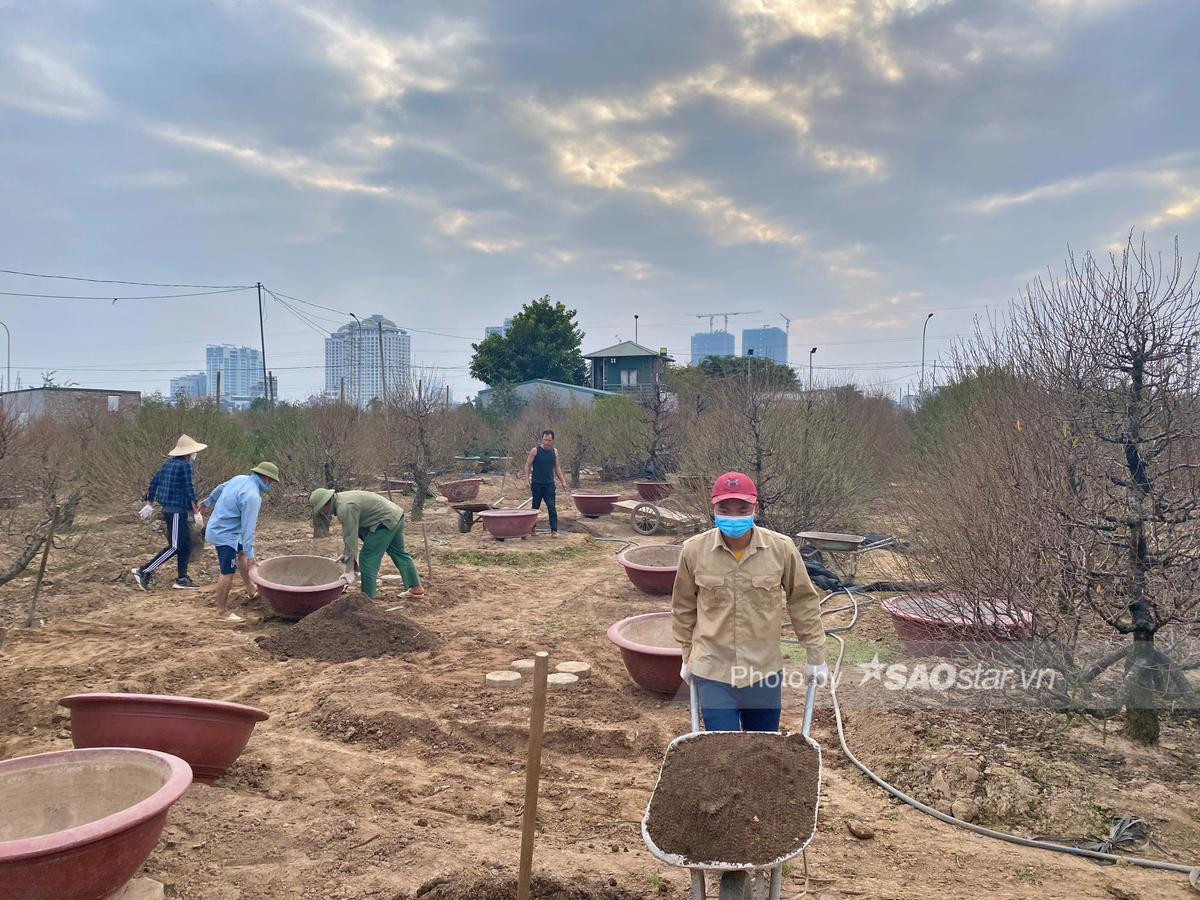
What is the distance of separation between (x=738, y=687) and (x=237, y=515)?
17.7ft

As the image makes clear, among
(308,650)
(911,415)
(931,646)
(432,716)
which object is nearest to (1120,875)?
(931,646)

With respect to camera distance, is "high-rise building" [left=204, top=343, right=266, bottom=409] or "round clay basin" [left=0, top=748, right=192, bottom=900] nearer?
"round clay basin" [left=0, top=748, right=192, bottom=900]

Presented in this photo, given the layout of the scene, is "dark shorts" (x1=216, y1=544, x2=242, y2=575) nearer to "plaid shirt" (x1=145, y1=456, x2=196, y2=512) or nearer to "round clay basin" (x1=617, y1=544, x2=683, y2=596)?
"plaid shirt" (x1=145, y1=456, x2=196, y2=512)

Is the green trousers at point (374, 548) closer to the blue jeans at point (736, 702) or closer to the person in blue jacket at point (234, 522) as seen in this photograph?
the person in blue jacket at point (234, 522)

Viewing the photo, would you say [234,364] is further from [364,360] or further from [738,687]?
[738,687]

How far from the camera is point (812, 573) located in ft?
27.5

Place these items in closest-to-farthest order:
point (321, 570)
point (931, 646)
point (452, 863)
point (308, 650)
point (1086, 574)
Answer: point (452, 863)
point (1086, 574)
point (931, 646)
point (308, 650)
point (321, 570)

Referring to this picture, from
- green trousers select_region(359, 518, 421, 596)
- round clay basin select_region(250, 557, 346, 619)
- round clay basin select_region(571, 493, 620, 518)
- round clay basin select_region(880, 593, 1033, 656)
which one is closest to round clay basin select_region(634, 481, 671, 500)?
round clay basin select_region(571, 493, 620, 518)

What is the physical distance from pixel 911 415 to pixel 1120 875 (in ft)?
60.6

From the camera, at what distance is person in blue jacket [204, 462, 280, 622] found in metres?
6.84

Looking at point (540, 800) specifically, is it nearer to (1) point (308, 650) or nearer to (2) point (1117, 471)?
(1) point (308, 650)

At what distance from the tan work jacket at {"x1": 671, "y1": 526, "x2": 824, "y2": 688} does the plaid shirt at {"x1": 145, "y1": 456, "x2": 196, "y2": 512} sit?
6.70 m

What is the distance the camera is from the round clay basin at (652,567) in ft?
26.3

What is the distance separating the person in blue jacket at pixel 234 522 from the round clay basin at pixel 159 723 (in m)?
3.43
